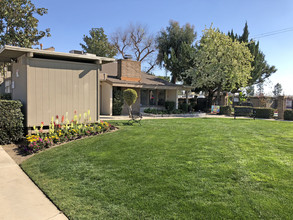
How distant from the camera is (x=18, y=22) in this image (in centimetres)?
1631

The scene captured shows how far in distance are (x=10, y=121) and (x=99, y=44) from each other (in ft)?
99.8

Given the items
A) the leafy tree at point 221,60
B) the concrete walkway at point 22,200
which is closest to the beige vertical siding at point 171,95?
the leafy tree at point 221,60

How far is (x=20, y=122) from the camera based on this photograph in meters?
7.54

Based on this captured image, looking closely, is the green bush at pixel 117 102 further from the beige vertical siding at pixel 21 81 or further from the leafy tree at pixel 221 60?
the leafy tree at pixel 221 60

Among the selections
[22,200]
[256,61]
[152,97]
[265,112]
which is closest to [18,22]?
[152,97]

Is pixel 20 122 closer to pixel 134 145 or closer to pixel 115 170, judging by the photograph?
pixel 134 145

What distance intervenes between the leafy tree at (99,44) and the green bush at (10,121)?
2954cm

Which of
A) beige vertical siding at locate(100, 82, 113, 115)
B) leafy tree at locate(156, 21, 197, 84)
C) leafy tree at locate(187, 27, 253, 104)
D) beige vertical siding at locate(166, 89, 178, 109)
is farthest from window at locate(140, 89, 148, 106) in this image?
leafy tree at locate(156, 21, 197, 84)

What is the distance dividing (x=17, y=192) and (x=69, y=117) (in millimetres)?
4946

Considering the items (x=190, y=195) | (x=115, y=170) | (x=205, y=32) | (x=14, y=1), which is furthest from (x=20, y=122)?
(x=205, y=32)

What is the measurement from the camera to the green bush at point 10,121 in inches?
282

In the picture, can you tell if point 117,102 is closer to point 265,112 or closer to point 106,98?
point 106,98

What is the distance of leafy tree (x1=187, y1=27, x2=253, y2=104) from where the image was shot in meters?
19.8

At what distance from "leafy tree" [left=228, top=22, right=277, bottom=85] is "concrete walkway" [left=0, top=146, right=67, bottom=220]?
27266 mm
